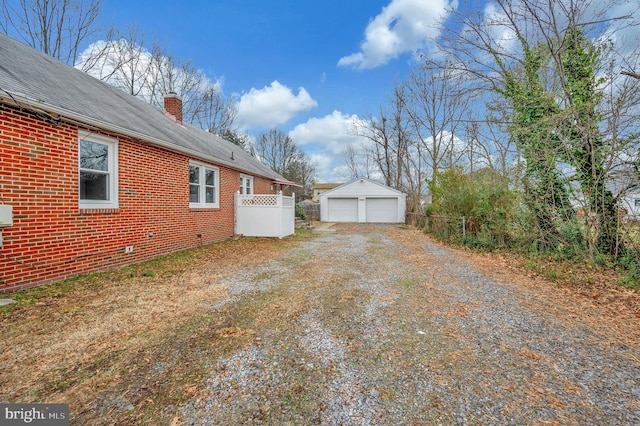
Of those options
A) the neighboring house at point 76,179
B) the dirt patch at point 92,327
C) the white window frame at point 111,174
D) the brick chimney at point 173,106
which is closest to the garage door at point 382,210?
the brick chimney at point 173,106

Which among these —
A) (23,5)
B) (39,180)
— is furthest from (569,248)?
(23,5)

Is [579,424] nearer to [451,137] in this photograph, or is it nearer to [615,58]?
[615,58]

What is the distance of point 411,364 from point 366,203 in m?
21.2

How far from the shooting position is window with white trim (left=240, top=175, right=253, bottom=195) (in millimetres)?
12776

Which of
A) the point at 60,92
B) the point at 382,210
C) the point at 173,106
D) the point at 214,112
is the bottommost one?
the point at 382,210

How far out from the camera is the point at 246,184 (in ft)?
44.0

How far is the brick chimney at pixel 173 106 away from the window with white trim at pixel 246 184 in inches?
141

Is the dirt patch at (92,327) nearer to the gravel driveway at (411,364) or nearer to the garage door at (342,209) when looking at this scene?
the gravel driveway at (411,364)

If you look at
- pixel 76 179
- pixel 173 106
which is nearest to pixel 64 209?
→ pixel 76 179

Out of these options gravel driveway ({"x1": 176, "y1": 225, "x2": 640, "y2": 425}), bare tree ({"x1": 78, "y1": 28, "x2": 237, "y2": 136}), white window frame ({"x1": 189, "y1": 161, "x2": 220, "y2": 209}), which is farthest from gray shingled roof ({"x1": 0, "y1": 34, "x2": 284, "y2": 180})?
bare tree ({"x1": 78, "y1": 28, "x2": 237, "y2": 136})

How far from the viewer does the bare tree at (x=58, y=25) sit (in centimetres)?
1333

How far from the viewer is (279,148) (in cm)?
3912

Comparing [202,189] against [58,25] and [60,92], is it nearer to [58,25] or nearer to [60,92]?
[60,92]

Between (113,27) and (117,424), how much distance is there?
2108 cm
